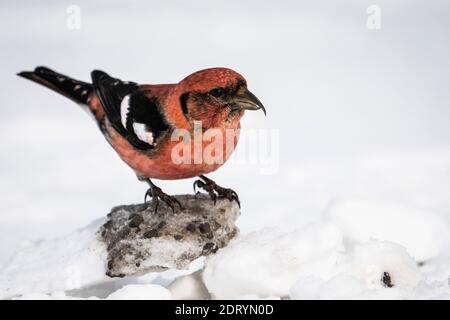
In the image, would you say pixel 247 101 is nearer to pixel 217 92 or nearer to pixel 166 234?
pixel 217 92

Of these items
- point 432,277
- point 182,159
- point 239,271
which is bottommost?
point 432,277

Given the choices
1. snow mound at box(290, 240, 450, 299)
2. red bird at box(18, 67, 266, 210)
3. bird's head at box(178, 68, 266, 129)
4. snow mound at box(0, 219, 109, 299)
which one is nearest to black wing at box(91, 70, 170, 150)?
red bird at box(18, 67, 266, 210)

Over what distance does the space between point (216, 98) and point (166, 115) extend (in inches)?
8.1

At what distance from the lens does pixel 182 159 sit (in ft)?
8.61

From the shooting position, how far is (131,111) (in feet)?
9.10

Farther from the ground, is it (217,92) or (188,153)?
(217,92)

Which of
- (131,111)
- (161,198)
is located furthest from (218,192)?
(131,111)

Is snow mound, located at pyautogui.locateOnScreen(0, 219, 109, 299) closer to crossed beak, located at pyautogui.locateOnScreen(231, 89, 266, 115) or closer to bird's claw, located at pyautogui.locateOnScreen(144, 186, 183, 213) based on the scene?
bird's claw, located at pyautogui.locateOnScreen(144, 186, 183, 213)

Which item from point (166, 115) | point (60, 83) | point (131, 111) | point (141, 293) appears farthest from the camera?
point (60, 83)

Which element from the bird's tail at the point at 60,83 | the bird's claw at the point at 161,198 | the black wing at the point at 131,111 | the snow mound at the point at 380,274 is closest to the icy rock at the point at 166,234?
the bird's claw at the point at 161,198

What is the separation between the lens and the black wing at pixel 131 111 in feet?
8.80
